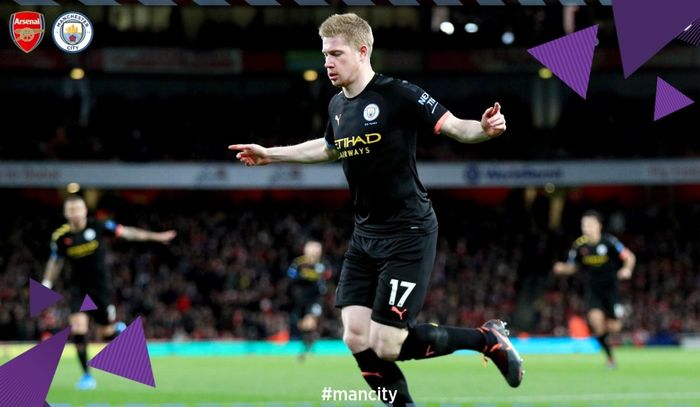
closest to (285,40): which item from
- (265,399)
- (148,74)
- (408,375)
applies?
(148,74)

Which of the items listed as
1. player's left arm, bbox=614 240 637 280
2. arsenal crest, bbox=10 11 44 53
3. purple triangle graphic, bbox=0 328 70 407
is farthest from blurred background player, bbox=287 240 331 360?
arsenal crest, bbox=10 11 44 53

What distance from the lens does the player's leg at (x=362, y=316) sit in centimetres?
687

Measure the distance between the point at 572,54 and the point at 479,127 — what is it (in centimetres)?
A: 109

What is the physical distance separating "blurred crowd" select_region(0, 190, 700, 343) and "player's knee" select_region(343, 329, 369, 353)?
1914 centimetres

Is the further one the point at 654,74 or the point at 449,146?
the point at 654,74

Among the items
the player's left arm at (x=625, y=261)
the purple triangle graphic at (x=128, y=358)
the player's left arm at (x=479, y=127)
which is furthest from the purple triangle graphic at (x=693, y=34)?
the player's left arm at (x=625, y=261)

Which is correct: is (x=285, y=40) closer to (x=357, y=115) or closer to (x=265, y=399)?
(x=265, y=399)

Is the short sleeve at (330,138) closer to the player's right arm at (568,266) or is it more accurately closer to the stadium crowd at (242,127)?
the player's right arm at (568,266)

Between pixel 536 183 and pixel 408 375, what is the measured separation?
18921mm

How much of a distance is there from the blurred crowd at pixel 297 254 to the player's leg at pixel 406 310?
19374mm

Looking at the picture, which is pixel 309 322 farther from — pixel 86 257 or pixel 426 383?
pixel 86 257

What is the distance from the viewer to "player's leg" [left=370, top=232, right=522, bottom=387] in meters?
6.66

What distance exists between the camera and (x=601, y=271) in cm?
1664

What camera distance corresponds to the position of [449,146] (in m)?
35.2
